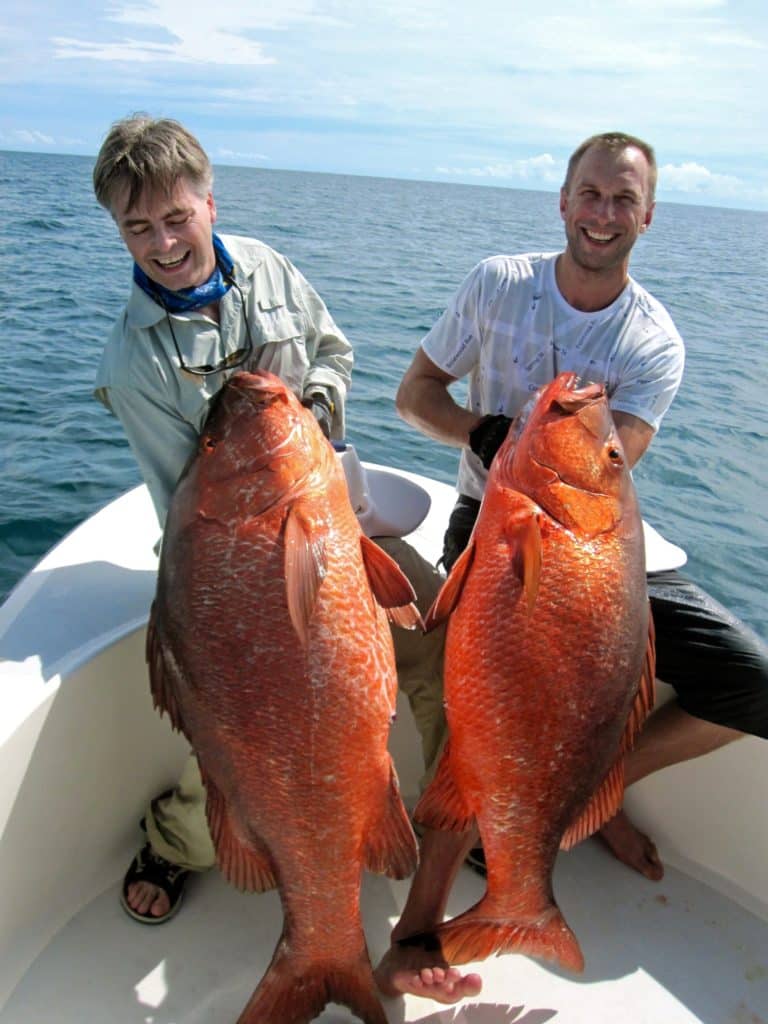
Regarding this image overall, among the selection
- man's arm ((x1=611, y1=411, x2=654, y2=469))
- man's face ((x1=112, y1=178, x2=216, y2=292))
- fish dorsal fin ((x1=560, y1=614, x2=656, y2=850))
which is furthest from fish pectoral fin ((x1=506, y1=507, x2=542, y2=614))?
man's face ((x1=112, y1=178, x2=216, y2=292))

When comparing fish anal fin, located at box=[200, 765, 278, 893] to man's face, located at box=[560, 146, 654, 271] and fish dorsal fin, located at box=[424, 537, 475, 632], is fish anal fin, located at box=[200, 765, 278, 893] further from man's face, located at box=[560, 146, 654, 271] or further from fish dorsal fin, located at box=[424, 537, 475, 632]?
man's face, located at box=[560, 146, 654, 271]

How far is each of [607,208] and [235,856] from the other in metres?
2.34

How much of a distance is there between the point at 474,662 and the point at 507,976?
1.29 m

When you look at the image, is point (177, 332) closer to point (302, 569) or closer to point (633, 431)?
point (302, 569)

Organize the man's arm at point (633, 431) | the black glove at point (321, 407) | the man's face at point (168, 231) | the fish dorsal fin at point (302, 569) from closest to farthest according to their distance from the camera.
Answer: the fish dorsal fin at point (302, 569)
the man's face at point (168, 231)
the black glove at point (321, 407)
the man's arm at point (633, 431)

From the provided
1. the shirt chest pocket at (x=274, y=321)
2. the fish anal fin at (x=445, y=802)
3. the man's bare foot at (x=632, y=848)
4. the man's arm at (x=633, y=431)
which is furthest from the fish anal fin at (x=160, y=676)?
the man's bare foot at (x=632, y=848)

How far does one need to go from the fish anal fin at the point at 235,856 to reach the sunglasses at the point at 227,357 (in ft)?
3.83

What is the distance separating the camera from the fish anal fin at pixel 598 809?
2.13m

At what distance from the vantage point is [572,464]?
204 cm

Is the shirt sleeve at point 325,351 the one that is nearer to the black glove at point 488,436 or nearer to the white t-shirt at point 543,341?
the white t-shirt at point 543,341

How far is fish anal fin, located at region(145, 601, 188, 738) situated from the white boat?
49 cm

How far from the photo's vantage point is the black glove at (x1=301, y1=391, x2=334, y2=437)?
→ 2.58 metres

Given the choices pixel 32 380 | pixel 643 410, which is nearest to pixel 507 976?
pixel 643 410

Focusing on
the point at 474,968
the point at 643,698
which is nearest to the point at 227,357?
the point at 643,698
